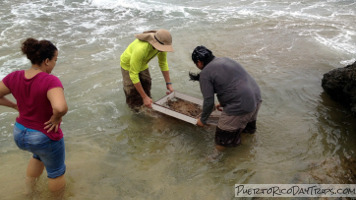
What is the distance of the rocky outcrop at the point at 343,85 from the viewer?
4.96 metres

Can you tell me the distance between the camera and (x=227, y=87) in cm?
336

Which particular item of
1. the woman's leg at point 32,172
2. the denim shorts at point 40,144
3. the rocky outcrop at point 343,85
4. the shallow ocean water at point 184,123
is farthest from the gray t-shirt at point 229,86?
the rocky outcrop at point 343,85

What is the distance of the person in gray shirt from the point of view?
3.30 metres

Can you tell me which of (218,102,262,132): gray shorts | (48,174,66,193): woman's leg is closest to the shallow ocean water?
(48,174,66,193): woman's leg

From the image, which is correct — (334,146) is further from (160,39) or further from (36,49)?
(36,49)

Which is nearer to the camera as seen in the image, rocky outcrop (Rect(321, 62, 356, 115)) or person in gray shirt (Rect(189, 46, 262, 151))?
person in gray shirt (Rect(189, 46, 262, 151))

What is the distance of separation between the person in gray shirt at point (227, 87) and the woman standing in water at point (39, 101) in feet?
5.47

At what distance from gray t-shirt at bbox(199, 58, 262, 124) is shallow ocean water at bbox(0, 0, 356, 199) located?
1.03 metres

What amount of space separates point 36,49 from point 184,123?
2916mm

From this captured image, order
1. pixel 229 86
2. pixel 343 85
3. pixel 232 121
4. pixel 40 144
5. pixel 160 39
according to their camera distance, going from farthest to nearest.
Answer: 1. pixel 343 85
2. pixel 160 39
3. pixel 232 121
4. pixel 229 86
5. pixel 40 144

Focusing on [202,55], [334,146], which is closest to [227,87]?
[202,55]

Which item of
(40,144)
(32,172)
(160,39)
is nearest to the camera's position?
(40,144)

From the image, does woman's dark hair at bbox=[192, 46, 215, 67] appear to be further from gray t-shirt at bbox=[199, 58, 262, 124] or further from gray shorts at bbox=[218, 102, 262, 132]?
gray shorts at bbox=[218, 102, 262, 132]

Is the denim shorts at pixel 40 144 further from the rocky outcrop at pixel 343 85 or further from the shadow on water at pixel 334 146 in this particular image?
the rocky outcrop at pixel 343 85
